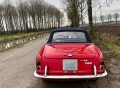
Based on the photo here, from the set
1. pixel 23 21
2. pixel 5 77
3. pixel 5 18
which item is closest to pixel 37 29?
pixel 23 21

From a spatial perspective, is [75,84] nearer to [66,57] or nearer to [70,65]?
[70,65]

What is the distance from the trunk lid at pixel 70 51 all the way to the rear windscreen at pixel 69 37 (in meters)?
Result: 0.50

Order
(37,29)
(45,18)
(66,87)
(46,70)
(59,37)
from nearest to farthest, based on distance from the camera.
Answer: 1. (46,70)
2. (66,87)
3. (59,37)
4. (37,29)
5. (45,18)

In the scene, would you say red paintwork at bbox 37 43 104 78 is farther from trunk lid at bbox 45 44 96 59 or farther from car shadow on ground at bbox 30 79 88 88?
car shadow on ground at bbox 30 79 88 88

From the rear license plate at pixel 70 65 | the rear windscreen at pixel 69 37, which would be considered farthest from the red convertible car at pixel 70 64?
the rear windscreen at pixel 69 37

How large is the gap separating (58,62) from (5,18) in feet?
243

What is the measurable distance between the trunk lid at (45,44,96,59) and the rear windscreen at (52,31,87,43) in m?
0.50

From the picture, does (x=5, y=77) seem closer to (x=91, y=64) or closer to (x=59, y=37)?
(x=59, y=37)

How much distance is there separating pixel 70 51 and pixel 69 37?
1.45m

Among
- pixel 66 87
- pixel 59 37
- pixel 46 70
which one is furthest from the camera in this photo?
pixel 59 37

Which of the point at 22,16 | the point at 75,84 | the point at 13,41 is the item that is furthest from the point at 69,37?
the point at 22,16

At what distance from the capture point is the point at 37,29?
81.6 metres

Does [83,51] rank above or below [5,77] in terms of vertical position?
above

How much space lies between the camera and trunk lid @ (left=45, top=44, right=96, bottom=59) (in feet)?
18.4
